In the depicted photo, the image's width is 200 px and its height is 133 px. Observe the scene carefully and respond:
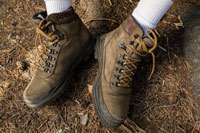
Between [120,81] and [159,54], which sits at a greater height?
[120,81]

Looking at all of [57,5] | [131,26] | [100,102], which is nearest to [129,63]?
[131,26]

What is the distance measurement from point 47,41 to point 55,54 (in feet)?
0.46

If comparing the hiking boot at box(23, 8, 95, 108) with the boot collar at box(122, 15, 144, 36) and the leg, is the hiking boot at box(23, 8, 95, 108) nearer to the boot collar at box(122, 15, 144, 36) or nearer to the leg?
the leg

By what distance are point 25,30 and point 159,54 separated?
5.36 ft

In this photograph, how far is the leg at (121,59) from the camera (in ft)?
4.75

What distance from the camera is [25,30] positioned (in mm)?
2139

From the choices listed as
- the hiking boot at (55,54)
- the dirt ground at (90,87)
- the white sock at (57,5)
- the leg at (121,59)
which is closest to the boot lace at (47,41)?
the hiking boot at (55,54)

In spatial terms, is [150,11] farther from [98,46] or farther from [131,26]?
[98,46]

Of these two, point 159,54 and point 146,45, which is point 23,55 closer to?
point 146,45

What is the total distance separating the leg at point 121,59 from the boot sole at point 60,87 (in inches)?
4.2

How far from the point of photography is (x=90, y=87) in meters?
1.85

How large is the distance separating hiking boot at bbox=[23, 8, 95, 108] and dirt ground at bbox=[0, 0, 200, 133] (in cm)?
20

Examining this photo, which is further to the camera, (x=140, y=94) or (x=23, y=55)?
(x=23, y=55)

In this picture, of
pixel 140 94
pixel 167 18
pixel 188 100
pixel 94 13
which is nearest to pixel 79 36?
pixel 94 13
